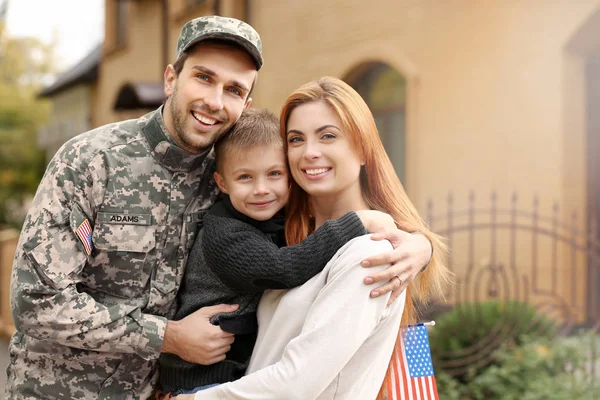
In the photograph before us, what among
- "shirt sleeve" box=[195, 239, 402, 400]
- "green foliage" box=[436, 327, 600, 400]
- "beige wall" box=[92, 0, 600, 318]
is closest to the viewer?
"shirt sleeve" box=[195, 239, 402, 400]

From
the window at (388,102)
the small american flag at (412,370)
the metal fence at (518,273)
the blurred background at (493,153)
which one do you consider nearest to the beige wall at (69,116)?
the blurred background at (493,153)

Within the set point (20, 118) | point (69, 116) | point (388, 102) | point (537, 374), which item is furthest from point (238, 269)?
point (20, 118)

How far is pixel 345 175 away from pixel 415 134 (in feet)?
20.1

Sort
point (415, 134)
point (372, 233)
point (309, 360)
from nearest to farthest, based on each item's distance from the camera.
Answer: point (309, 360) < point (372, 233) < point (415, 134)

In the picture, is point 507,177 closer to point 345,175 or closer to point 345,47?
point 345,47

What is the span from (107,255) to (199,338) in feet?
1.53

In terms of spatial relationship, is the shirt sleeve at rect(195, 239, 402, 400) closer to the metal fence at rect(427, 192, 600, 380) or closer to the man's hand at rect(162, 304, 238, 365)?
the man's hand at rect(162, 304, 238, 365)

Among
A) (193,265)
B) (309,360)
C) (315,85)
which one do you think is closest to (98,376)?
(193,265)

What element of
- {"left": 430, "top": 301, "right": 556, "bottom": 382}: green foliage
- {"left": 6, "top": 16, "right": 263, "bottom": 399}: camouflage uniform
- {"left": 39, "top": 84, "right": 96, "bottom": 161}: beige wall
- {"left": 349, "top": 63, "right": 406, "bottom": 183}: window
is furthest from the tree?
{"left": 6, "top": 16, "right": 263, "bottom": 399}: camouflage uniform

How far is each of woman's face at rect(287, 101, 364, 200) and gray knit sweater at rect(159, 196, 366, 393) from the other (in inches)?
7.8

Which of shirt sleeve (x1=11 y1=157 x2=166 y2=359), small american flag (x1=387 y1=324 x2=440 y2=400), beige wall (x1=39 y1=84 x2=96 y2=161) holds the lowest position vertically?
small american flag (x1=387 y1=324 x2=440 y2=400)

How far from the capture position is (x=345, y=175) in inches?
95.8

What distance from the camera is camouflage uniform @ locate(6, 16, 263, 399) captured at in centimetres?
235

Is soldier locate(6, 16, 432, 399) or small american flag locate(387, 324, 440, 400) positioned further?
small american flag locate(387, 324, 440, 400)
